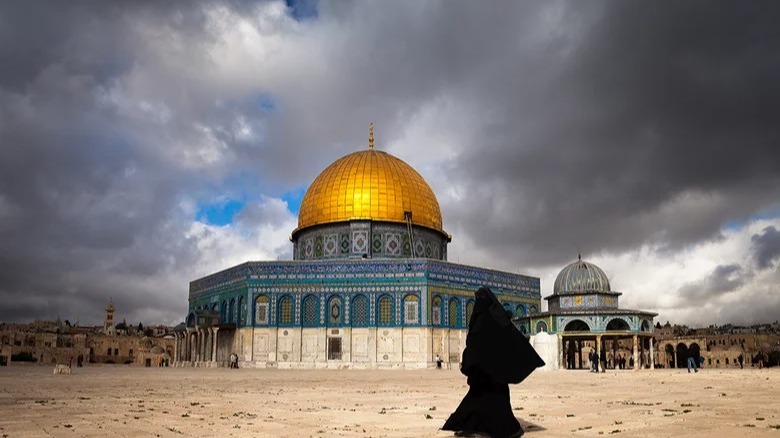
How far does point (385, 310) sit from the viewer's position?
145 ft

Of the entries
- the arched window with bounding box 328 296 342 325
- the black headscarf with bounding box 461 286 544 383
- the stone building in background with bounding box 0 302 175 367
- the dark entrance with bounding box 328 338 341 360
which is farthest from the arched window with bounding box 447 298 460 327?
the black headscarf with bounding box 461 286 544 383

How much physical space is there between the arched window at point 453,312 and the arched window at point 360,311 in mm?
5313

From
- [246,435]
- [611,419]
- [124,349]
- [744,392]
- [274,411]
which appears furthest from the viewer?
[124,349]

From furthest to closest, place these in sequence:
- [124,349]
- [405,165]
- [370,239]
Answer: [124,349], [405,165], [370,239]

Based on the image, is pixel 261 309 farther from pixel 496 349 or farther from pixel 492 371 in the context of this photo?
pixel 492 371

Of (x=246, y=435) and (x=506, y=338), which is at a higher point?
(x=506, y=338)

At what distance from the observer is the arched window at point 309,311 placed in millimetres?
44562

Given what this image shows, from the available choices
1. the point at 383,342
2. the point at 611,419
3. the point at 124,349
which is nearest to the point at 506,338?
the point at 611,419

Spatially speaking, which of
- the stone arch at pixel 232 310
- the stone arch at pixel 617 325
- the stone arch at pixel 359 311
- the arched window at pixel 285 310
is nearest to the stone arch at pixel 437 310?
the stone arch at pixel 359 311

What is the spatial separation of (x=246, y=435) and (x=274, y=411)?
10.8 ft

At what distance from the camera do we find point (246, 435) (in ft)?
29.4

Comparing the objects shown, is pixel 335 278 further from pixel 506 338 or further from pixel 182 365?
pixel 506 338

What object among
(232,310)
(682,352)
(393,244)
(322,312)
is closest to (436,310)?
(393,244)

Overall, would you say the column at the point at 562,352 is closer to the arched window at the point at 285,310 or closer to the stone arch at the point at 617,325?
the stone arch at the point at 617,325
